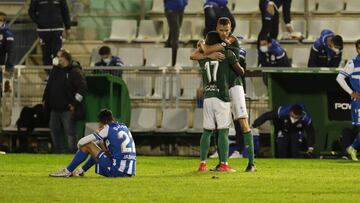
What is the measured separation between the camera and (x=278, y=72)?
2452cm

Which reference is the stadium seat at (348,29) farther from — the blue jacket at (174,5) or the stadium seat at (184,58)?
the blue jacket at (174,5)

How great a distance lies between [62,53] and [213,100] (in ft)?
24.3

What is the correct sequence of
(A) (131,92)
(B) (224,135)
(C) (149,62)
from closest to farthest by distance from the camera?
1. (B) (224,135)
2. (A) (131,92)
3. (C) (149,62)

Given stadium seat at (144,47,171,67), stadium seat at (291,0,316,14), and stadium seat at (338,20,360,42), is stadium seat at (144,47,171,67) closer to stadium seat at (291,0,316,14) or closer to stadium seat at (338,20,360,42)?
stadium seat at (291,0,316,14)

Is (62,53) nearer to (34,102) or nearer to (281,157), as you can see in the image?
(34,102)

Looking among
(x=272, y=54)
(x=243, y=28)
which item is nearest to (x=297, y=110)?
(x=272, y=54)

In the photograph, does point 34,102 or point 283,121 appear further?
point 34,102

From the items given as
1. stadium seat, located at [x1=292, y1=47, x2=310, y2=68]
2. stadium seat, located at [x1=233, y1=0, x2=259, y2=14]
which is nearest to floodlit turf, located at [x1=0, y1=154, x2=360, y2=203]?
stadium seat, located at [x1=292, y1=47, x2=310, y2=68]

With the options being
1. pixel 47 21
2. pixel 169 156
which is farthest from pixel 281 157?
pixel 47 21

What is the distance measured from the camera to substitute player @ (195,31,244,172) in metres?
18.1

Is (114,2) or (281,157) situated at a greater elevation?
(114,2)

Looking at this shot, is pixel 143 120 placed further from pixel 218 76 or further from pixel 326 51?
pixel 218 76

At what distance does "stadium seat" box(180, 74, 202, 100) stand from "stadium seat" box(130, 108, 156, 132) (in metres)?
0.79

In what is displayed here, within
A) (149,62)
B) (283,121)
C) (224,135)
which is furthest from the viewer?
(149,62)
